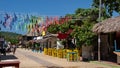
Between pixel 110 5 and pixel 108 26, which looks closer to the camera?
pixel 108 26

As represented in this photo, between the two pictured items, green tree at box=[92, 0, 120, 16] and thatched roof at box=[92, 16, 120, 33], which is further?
green tree at box=[92, 0, 120, 16]

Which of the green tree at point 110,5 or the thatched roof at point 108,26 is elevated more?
the green tree at point 110,5

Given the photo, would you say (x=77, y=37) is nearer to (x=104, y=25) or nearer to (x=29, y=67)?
(x=104, y=25)

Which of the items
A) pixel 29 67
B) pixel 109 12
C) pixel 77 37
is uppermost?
pixel 109 12

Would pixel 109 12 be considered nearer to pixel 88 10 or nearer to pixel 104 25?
pixel 88 10

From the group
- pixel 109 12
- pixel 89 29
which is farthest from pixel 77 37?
pixel 109 12

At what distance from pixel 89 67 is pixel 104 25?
19.8 feet

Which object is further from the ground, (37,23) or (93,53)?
(37,23)

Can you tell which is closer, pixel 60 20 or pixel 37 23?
pixel 37 23

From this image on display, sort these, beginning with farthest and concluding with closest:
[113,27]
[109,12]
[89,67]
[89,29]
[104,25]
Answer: [109,12]
[89,29]
[104,25]
[113,27]
[89,67]

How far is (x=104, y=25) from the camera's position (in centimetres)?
2788

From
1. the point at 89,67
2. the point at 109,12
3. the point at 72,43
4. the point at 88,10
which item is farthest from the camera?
the point at 72,43

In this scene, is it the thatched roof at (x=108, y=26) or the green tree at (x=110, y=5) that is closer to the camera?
the thatched roof at (x=108, y=26)

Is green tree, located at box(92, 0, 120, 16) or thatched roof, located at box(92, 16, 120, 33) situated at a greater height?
green tree, located at box(92, 0, 120, 16)
